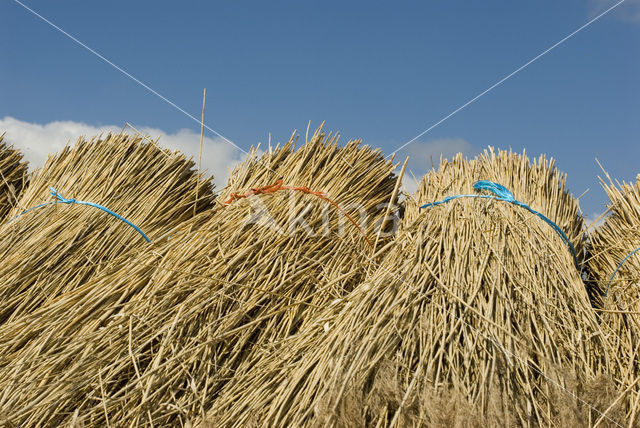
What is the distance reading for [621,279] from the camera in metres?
2.36

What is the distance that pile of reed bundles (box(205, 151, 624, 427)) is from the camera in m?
1.53

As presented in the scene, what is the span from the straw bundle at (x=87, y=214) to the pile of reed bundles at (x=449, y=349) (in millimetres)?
925

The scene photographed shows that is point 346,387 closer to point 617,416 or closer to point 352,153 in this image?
point 617,416

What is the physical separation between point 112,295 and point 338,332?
0.82m

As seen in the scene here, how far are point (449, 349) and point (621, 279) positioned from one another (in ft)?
3.78

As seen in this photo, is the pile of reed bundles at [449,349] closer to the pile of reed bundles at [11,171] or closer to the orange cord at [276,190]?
the orange cord at [276,190]

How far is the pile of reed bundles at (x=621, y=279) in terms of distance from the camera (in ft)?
6.18

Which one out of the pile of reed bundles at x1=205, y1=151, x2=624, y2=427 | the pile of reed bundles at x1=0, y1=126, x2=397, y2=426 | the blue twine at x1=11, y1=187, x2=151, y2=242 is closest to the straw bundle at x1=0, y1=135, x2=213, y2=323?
the blue twine at x1=11, y1=187, x2=151, y2=242

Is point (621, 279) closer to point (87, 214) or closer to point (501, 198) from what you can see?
point (501, 198)

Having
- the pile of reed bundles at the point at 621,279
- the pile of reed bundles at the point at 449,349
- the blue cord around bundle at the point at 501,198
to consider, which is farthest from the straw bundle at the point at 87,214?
the pile of reed bundles at the point at 621,279

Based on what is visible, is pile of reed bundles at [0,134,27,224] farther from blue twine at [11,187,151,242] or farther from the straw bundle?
blue twine at [11,187,151,242]

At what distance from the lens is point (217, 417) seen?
5.39ft

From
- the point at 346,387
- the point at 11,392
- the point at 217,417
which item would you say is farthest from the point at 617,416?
the point at 11,392

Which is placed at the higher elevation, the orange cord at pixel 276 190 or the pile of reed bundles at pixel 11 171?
the orange cord at pixel 276 190
